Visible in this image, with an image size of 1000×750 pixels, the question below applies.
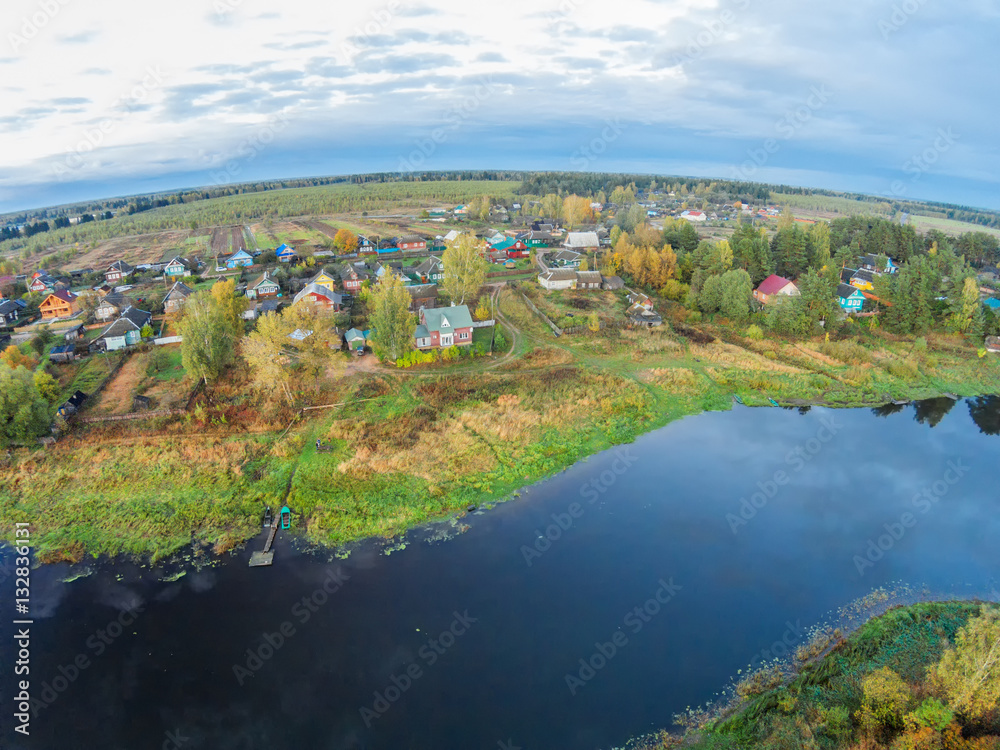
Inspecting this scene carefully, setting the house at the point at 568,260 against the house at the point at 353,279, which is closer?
the house at the point at 353,279

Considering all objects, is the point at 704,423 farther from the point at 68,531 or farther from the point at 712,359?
the point at 68,531

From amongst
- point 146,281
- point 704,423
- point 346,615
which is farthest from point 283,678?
point 146,281

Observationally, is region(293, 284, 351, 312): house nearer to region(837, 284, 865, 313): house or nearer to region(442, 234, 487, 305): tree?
region(442, 234, 487, 305): tree

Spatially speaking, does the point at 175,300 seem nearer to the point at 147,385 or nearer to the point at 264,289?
the point at 264,289

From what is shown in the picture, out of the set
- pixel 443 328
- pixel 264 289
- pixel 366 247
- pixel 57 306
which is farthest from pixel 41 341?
pixel 366 247

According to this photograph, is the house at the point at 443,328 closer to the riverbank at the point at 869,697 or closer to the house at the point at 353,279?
the house at the point at 353,279

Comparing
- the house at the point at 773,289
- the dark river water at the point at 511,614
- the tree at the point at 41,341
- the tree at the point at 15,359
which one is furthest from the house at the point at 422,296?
the house at the point at 773,289
